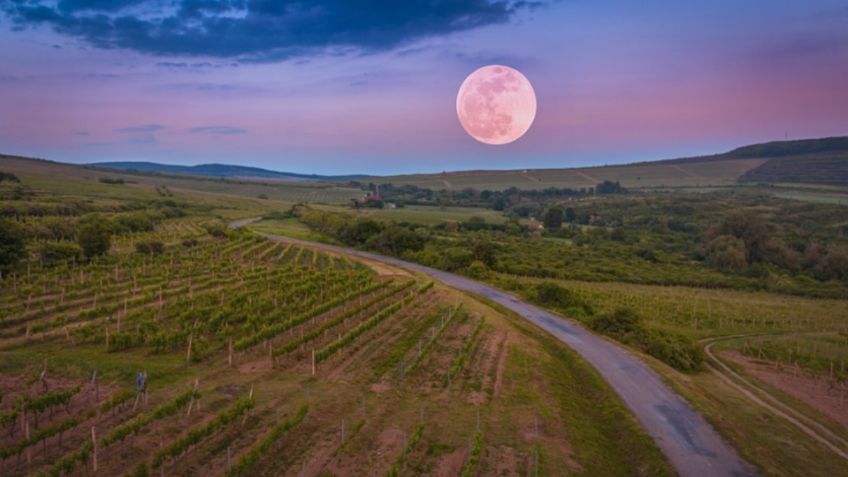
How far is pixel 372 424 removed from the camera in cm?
2033

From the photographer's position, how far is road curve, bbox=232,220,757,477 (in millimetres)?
19031

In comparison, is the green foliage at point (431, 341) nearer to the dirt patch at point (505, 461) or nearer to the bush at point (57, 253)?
the dirt patch at point (505, 461)

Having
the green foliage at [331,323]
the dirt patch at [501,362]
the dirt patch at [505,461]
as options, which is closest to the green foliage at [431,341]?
the dirt patch at [501,362]

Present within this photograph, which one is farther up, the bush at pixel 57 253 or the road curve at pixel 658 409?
the bush at pixel 57 253

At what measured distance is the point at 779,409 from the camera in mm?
27156

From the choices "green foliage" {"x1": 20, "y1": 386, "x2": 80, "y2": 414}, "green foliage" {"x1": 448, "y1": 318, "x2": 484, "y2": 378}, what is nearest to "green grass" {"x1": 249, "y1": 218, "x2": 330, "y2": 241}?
"green foliage" {"x1": 448, "y1": 318, "x2": 484, "y2": 378}

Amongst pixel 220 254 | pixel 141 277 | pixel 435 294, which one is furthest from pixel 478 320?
pixel 220 254

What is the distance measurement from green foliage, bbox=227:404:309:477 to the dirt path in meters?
23.0

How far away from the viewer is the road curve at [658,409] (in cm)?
1903

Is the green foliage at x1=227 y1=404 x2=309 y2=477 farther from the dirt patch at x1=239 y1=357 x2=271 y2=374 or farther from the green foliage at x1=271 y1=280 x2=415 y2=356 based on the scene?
the green foliage at x1=271 y1=280 x2=415 y2=356

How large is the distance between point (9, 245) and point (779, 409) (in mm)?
55912

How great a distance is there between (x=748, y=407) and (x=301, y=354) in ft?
79.3

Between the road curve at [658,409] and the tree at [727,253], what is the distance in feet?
201

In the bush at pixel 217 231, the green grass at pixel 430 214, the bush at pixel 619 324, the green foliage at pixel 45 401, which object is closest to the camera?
the green foliage at pixel 45 401
